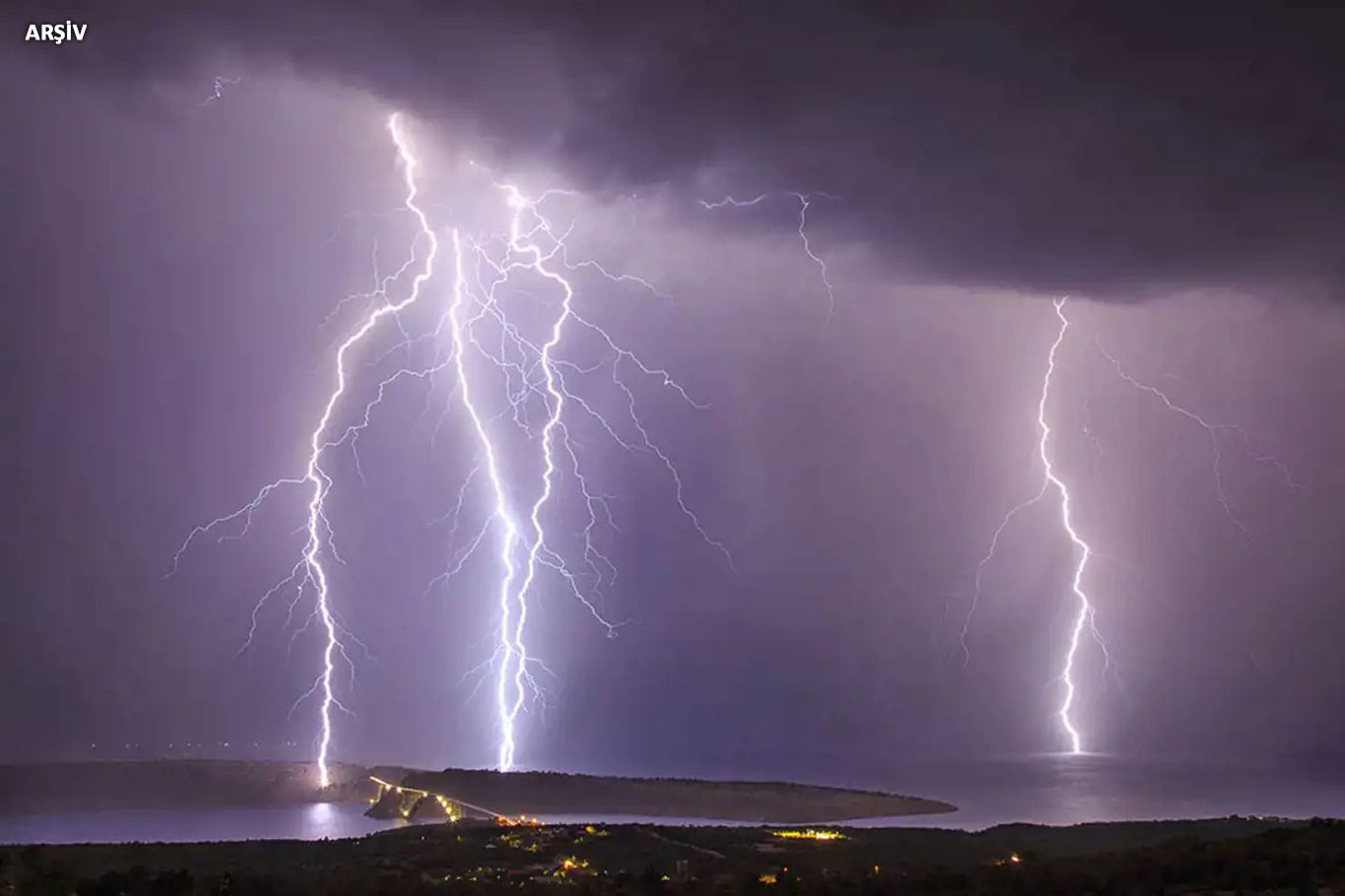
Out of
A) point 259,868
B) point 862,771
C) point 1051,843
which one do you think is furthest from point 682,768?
point 259,868

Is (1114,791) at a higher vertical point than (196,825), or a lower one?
higher

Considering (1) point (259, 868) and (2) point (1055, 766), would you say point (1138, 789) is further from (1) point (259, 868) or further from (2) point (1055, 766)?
(1) point (259, 868)

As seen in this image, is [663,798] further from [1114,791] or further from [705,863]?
[705,863]

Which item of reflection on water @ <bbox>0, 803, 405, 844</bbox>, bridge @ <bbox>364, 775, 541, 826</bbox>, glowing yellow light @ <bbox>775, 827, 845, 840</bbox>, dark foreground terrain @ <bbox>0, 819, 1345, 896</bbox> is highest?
dark foreground terrain @ <bbox>0, 819, 1345, 896</bbox>

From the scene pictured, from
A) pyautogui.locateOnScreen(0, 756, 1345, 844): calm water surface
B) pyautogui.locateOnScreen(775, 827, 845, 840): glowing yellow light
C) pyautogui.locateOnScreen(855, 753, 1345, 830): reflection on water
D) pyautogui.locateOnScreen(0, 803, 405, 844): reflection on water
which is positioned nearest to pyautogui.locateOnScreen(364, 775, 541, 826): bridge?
pyautogui.locateOnScreen(0, 803, 405, 844): reflection on water

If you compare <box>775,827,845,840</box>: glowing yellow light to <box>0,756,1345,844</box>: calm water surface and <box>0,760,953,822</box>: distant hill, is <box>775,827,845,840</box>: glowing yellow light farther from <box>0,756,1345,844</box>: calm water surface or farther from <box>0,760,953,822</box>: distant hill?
<box>0,760,953,822</box>: distant hill

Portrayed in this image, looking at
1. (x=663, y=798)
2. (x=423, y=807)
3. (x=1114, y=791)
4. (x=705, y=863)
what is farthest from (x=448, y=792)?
(x=1114, y=791)

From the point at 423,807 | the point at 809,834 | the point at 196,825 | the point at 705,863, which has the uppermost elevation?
the point at 705,863
